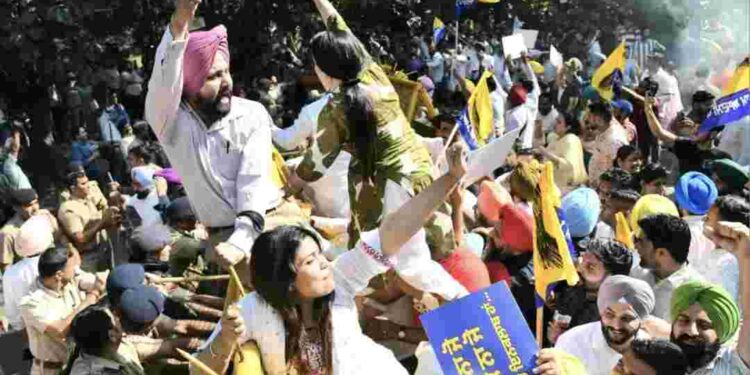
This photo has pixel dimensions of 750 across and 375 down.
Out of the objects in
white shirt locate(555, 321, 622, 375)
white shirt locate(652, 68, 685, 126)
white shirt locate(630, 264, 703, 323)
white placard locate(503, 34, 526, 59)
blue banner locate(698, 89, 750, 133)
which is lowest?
white shirt locate(652, 68, 685, 126)

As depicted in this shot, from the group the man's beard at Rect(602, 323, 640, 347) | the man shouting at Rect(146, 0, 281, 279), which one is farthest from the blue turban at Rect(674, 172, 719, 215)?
the man shouting at Rect(146, 0, 281, 279)

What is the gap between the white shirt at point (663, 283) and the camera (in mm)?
5016

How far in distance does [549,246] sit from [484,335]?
892 mm

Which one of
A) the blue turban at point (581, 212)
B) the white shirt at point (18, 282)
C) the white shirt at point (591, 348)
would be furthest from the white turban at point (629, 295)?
the white shirt at point (18, 282)

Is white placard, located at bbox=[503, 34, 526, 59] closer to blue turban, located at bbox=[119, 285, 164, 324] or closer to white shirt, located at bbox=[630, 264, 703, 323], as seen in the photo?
white shirt, located at bbox=[630, 264, 703, 323]

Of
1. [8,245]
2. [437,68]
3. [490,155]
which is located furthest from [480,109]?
[437,68]

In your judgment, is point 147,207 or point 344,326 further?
point 147,207

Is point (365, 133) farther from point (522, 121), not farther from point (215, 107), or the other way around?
point (522, 121)

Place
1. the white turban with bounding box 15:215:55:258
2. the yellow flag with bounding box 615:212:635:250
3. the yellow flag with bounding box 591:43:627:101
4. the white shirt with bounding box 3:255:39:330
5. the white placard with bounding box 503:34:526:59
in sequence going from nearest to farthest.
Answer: the yellow flag with bounding box 615:212:635:250 < the white shirt with bounding box 3:255:39:330 < the white turban with bounding box 15:215:55:258 < the yellow flag with bounding box 591:43:627:101 < the white placard with bounding box 503:34:526:59

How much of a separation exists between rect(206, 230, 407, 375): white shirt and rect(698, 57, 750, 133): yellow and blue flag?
227 inches

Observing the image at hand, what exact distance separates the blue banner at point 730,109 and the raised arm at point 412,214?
5675mm

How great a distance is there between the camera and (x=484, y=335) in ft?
10.6

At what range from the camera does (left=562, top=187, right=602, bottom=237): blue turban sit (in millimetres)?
6062

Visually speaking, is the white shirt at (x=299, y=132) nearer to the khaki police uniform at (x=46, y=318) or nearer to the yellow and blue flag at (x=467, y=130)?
the yellow and blue flag at (x=467, y=130)
